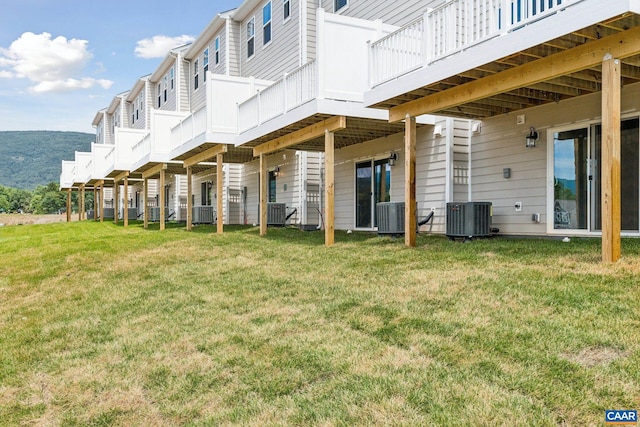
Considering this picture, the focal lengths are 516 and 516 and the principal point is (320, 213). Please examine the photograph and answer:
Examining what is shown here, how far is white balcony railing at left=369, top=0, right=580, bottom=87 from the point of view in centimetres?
687

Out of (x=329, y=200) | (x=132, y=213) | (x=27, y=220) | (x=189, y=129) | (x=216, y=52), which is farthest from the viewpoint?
(x=27, y=220)

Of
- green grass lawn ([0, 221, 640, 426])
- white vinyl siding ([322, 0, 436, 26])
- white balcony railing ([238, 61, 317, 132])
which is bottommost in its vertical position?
green grass lawn ([0, 221, 640, 426])

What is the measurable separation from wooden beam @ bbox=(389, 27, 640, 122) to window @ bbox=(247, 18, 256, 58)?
11667mm

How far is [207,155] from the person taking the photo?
1538 centimetres

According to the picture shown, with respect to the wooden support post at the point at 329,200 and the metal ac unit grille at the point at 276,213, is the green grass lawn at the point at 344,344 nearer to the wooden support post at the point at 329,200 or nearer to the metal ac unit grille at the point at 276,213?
the wooden support post at the point at 329,200

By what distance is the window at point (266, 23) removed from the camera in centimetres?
1756

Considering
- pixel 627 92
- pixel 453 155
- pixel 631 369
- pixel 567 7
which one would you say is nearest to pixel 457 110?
pixel 453 155

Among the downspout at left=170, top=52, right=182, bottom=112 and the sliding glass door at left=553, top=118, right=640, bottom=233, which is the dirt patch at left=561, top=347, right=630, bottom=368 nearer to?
the sliding glass door at left=553, top=118, right=640, bottom=233

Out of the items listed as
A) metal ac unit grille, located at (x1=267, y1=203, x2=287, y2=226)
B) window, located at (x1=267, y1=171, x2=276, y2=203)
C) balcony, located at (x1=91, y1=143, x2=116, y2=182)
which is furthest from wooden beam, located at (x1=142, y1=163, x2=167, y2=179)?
balcony, located at (x1=91, y1=143, x2=116, y2=182)

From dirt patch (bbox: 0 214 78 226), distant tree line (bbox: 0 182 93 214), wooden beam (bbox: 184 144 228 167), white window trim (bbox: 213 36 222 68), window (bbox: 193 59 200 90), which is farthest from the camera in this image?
distant tree line (bbox: 0 182 93 214)

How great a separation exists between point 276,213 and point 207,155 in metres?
2.68

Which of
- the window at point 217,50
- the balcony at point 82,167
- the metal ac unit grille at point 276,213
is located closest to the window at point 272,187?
the metal ac unit grille at point 276,213

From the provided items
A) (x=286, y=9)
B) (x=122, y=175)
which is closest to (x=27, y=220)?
(x=122, y=175)

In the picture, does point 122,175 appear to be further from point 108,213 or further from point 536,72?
point 536,72
